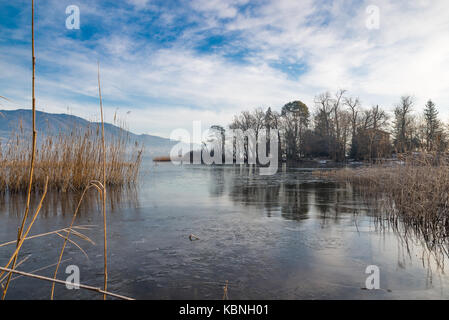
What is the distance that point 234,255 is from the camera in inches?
142

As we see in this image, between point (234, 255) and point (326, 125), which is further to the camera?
point (326, 125)

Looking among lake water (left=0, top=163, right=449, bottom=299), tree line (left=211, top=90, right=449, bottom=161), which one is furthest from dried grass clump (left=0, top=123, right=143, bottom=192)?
tree line (left=211, top=90, right=449, bottom=161)

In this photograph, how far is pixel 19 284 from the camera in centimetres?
273

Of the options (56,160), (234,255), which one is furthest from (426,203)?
(56,160)

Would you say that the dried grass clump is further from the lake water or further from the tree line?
the tree line

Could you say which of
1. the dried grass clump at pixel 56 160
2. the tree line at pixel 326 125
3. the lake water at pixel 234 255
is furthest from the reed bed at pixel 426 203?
the tree line at pixel 326 125

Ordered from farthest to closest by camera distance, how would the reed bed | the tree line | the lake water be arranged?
the tree line < the reed bed < the lake water

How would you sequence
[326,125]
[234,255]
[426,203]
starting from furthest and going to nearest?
[326,125] < [426,203] < [234,255]

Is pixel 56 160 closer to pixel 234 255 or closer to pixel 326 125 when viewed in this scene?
pixel 234 255

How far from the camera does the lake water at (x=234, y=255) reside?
2678mm

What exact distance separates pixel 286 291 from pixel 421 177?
163 inches

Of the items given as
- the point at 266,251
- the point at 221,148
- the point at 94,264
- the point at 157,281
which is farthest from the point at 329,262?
the point at 221,148

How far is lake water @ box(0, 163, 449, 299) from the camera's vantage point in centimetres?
268
